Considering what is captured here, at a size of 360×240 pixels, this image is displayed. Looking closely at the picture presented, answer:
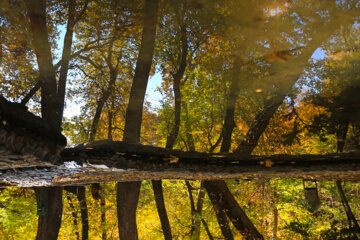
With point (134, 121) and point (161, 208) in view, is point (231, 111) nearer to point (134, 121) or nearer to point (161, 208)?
point (134, 121)

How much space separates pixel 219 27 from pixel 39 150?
25.7 feet

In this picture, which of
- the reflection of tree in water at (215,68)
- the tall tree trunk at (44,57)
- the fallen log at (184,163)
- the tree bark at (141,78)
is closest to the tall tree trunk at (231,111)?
the reflection of tree in water at (215,68)

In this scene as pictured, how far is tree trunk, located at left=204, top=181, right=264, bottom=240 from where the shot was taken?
681cm

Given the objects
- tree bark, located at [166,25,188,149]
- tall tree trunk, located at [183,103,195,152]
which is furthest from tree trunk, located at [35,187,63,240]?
tall tree trunk, located at [183,103,195,152]

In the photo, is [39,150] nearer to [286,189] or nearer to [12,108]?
[12,108]

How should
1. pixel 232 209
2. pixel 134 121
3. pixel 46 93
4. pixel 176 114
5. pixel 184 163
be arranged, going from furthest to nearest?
1. pixel 176 114
2. pixel 232 209
3. pixel 46 93
4. pixel 134 121
5. pixel 184 163

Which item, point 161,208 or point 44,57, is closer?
point 44,57

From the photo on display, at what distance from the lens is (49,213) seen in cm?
667

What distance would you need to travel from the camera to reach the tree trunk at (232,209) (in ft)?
22.3

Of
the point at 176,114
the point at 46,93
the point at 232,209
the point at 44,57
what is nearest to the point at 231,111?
the point at 176,114

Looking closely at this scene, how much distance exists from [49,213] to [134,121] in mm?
3583

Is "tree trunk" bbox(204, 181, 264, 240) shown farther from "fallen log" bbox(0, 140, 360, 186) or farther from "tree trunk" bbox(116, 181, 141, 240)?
"fallen log" bbox(0, 140, 360, 186)

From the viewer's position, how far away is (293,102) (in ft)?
25.4

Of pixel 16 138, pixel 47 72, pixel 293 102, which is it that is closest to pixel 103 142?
pixel 16 138
